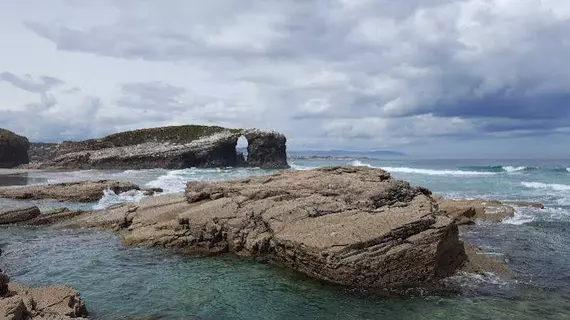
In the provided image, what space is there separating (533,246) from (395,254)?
31.4 feet

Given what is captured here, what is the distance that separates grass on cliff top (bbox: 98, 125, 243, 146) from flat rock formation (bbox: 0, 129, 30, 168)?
1560 centimetres

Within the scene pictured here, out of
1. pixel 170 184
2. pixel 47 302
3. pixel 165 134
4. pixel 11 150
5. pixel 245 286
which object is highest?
pixel 165 134

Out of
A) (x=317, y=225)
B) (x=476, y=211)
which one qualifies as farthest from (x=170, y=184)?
(x=317, y=225)

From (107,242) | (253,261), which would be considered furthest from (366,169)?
(107,242)

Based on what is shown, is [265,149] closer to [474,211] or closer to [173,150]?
[173,150]

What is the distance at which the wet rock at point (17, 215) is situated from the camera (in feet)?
78.8

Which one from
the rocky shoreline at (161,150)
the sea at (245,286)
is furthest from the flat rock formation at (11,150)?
the sea at (245,286)

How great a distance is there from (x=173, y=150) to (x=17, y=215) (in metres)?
70.6

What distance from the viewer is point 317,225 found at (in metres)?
16.0

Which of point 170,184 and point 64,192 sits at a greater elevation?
point 64,192

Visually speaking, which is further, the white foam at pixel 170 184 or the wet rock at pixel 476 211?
the white foam at pixel 170 184

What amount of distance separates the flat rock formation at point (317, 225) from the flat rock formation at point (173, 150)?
7051 centimetres

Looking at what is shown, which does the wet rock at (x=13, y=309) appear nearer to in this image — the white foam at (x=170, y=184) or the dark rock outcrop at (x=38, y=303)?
the dark rock outcrop at (x=38, y=303)

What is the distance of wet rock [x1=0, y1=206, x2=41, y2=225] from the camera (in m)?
24.0
